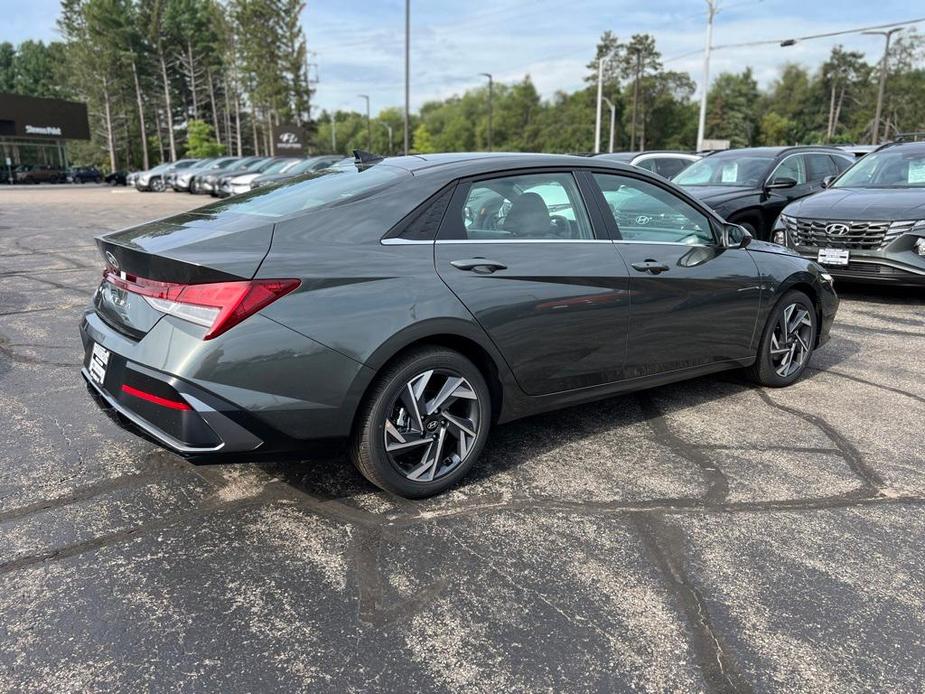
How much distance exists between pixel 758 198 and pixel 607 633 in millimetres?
8299

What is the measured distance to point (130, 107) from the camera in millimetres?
75250

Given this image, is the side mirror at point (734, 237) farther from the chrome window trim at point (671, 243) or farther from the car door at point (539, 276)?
the car door at point (539, 276)

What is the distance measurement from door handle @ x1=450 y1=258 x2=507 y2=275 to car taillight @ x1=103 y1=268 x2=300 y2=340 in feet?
2.52

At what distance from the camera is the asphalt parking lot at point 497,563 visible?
2.17 m

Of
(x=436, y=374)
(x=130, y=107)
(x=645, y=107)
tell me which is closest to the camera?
(x=436, y=374)

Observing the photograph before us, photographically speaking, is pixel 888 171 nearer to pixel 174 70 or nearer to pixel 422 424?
pixel 422 424

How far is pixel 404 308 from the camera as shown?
2932 mm

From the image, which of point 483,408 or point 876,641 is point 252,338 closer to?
point 483,408

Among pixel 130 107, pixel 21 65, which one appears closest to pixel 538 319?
pixel 130 107

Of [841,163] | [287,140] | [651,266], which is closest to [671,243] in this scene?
[651,266]

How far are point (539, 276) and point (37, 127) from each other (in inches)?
2524

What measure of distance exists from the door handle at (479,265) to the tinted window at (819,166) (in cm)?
903

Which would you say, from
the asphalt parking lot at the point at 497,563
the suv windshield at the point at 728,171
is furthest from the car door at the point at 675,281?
the suv windshield at the point at 728,171

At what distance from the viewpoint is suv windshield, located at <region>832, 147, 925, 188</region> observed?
8125mm
